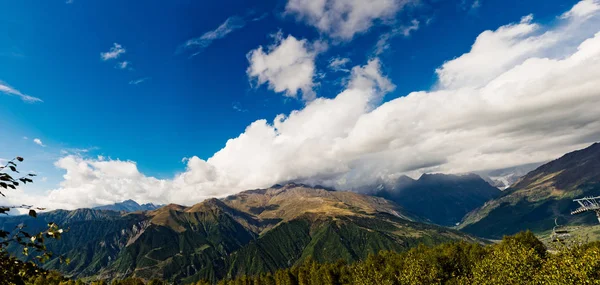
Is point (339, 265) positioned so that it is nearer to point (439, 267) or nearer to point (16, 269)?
point (439, 267)

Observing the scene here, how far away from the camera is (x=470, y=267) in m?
142

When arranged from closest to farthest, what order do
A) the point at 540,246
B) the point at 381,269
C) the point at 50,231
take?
1. the point at 50,231
2. the point at 540,246
3. the point at 381,269

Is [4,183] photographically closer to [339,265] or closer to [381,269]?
[381,269]

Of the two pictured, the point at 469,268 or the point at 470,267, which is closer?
the point at 470,267

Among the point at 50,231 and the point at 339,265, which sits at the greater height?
the point at 50,231

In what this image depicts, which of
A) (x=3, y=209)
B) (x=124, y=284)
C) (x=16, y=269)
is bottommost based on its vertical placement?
(x=124, y=284)

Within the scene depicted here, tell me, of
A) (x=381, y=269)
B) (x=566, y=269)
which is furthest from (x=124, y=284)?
(x=566, y=269)

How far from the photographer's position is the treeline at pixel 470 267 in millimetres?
57041

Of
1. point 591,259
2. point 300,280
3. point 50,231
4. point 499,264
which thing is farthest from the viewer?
point 300,280

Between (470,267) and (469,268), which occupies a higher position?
(470,267)

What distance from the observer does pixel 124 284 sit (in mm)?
181375

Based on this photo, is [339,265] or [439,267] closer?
[439,267]

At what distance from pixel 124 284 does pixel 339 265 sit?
413ft

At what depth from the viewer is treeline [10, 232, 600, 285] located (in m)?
57.0
